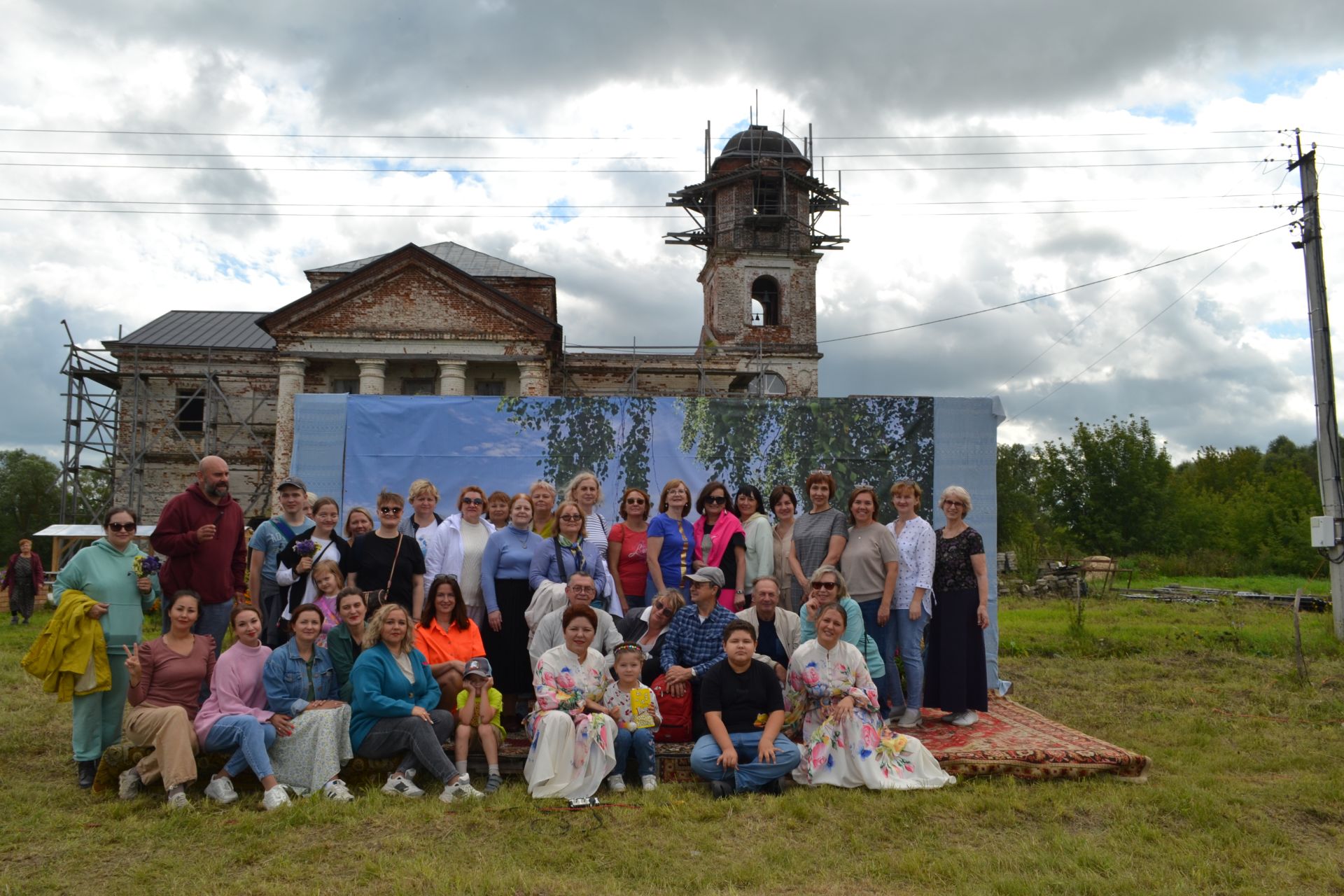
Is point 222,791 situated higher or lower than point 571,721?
lower

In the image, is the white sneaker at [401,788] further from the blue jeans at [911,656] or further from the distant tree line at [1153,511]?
the distant tree line at [1153,511]

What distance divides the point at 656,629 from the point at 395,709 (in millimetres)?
1660

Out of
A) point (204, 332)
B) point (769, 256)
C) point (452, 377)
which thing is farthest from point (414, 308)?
point (769, 256)

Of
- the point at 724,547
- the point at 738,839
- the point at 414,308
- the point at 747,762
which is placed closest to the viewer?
the point at 738,839

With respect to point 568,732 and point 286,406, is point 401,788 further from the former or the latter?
point 286,406

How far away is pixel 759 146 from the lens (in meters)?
28.4

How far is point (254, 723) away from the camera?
201 inches

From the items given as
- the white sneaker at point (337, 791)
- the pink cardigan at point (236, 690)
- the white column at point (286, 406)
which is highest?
the white column at point (286, 406)

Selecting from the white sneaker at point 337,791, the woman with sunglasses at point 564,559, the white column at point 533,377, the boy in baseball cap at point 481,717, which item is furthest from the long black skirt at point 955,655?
the white column at point 533,377

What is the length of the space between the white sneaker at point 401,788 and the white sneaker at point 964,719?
3676 mm

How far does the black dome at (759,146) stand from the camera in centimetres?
2809

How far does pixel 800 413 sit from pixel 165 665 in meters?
5.26

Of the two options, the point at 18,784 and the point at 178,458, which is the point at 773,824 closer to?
the point at 18,784

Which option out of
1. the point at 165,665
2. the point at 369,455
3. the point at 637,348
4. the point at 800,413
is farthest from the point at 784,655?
the point at 637,348
